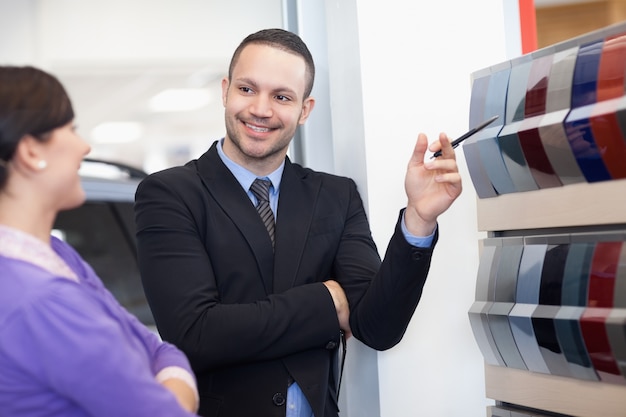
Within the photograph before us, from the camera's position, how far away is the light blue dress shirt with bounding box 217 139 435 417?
1.77 metres

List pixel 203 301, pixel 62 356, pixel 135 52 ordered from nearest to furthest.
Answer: pixel 62 356 → pixel 203 301 → pixel 135 52

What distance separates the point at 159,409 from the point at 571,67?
3.10ft

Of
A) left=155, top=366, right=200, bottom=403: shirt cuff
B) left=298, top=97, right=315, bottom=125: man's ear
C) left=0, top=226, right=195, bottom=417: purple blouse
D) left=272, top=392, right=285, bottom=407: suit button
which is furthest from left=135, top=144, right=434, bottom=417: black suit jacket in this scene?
left=0, top=226, right=195, bottom=417: purple blouse

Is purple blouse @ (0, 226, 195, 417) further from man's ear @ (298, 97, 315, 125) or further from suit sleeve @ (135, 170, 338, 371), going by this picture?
man's ear @ (298, 97, 315, 125)

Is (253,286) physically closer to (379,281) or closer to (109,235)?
(379,281)

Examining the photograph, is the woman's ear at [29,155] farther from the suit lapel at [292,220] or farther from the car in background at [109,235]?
the car in background at [109,235]

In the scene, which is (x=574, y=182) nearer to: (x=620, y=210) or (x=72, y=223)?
(x=620, y=210)

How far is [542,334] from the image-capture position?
1.59 meters

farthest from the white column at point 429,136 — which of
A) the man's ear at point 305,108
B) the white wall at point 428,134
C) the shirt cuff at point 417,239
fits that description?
the shirt cuff at point 417,239

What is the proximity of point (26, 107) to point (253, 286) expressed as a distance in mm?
818

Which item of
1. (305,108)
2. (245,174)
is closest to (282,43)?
(305,108)

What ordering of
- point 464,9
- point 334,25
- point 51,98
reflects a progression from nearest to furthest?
point 51,98
point 464,9
point 334,25

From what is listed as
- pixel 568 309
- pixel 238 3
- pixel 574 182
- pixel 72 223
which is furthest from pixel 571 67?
pixel 72 223

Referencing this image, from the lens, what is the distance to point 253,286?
1840 mm
